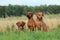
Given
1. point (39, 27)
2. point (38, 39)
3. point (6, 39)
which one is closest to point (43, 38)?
point (38, 39)

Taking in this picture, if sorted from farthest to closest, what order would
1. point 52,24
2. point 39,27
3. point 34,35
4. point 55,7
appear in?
point 55,7 → point 52,24 → point 39,27 → point 34,35

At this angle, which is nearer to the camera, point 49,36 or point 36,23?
point 49,36

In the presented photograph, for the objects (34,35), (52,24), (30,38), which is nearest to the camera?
(30,38)

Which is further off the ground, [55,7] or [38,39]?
[38,39]

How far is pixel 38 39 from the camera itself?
793 centimetres

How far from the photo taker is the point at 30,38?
26.0 feet

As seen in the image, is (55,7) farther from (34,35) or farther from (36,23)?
(34,35)

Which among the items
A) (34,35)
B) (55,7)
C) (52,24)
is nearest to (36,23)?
(52,24)

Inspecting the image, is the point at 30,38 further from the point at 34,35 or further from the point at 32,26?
the point at 32,26

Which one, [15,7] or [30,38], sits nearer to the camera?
[30,38]

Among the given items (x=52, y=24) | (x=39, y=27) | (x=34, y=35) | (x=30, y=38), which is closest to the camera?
(x=30, y=38)

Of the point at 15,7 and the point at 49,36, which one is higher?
the point at 49,36

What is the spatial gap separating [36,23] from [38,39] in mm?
3238

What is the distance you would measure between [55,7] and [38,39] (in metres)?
34.1
